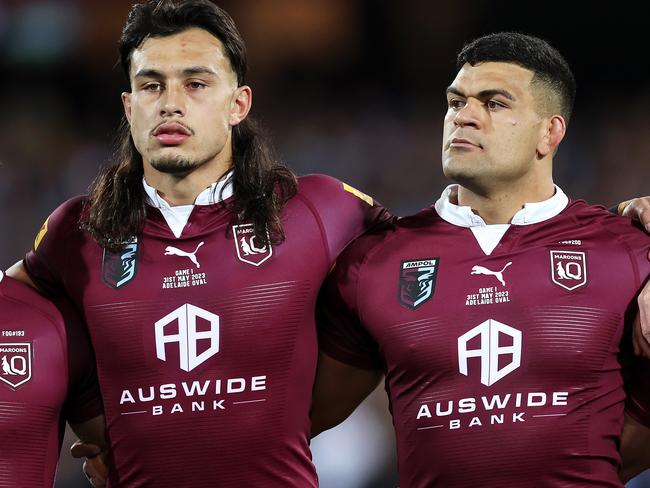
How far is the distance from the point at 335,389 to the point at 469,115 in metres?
1.14

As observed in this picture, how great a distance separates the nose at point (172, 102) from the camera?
4754 mm

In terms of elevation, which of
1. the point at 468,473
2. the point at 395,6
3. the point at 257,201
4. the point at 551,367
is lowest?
the point at 468,473

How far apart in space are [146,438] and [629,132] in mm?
6430

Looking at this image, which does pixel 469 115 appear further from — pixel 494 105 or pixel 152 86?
pixel 152 86

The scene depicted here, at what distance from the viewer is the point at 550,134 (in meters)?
4.93

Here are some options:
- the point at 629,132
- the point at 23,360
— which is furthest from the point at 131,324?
the point at 629,132

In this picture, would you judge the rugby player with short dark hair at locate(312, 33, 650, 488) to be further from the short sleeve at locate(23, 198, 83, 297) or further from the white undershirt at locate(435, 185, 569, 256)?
the short sleeve at locate(23, 198, 83, 297)

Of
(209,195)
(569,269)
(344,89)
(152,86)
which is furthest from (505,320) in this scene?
(344,89)

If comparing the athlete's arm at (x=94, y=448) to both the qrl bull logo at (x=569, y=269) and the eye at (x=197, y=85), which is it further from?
the qrl bull logo at (x=569, y=269)

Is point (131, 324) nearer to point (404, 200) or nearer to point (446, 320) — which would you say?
point (446, 320)

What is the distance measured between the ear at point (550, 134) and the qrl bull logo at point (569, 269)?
1.40 feet

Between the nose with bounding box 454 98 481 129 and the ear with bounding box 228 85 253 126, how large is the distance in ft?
2.66

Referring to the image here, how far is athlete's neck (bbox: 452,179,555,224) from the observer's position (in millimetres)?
4836

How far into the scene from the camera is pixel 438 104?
10.9 m
